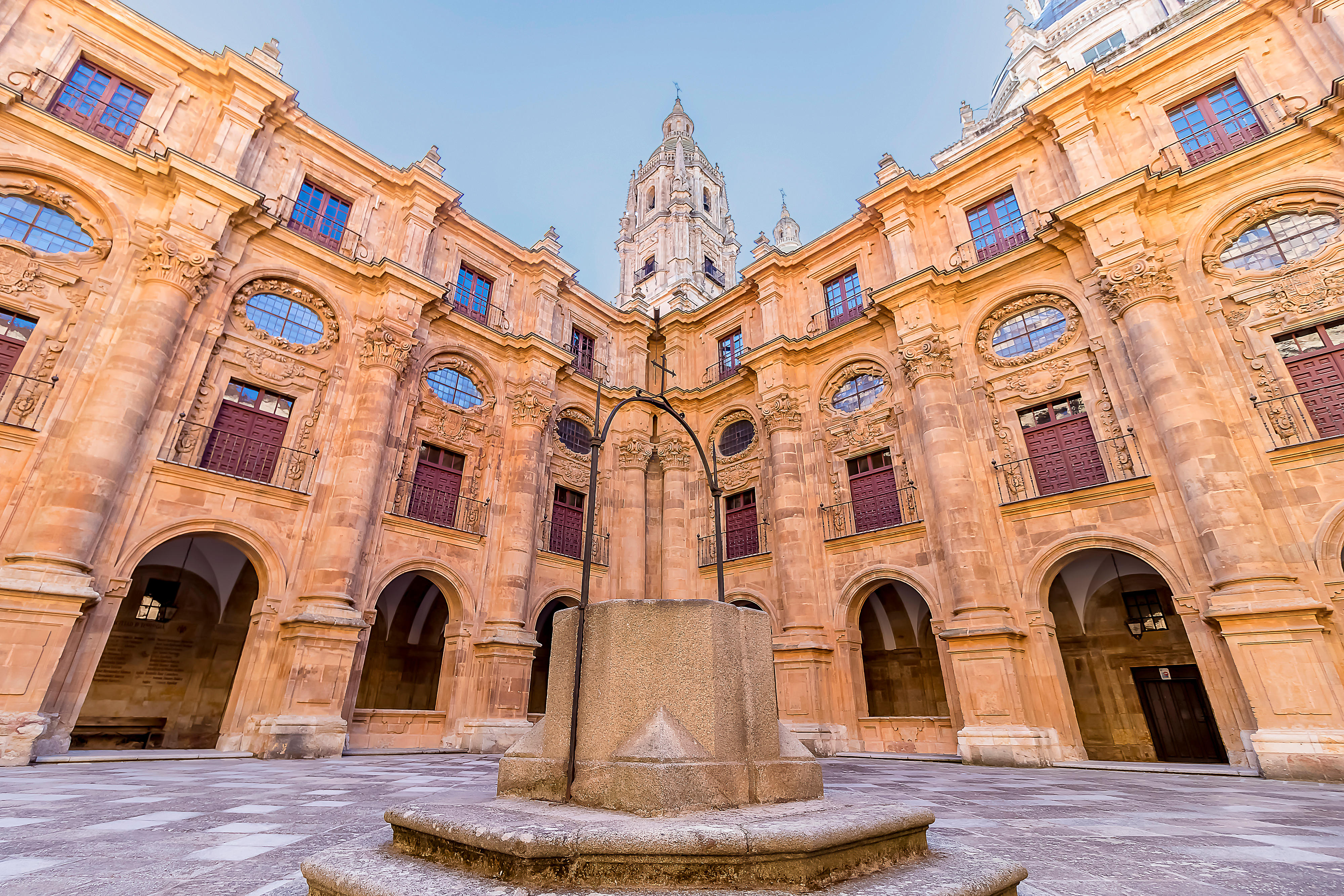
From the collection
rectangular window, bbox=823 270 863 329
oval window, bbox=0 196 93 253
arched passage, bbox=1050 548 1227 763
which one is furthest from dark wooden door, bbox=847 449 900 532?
oval window, bbox=0 196 93 253

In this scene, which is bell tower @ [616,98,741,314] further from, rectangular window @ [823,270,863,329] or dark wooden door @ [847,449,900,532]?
dark wooden door @ [847,449,900,532]

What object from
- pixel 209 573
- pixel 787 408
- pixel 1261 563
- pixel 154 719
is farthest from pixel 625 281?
pixel 1261 563

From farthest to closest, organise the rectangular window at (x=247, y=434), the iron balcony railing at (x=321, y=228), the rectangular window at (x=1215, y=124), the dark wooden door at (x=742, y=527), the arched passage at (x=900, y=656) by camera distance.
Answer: the dark wooden door at (x=742, y=527), the arched passage at (x=900, y=656), the iron balcony railing at (x=321, y=228), the rectangular window at (x=1215, y=124), the rectangular window at (x=247, y=434)

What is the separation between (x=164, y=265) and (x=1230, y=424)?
2256 cm

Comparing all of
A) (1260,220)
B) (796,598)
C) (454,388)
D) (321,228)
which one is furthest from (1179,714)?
(321,228)

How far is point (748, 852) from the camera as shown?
9.46 ft

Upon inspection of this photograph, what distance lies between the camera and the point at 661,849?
2826 millimetres

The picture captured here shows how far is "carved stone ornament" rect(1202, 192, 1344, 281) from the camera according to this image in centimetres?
1199

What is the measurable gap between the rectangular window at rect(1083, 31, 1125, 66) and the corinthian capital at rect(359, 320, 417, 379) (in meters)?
36.5

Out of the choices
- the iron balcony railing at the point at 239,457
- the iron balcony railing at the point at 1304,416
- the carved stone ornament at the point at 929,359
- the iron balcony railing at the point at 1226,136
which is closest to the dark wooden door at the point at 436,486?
the iron balcony railing at the point at 239,457

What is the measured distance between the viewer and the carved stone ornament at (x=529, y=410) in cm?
1823

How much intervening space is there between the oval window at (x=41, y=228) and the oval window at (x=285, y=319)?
3106 millimetres

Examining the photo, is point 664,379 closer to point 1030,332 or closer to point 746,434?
point 746,434

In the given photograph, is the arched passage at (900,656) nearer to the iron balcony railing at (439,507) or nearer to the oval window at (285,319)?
the iron balcony railing at (439,507)
